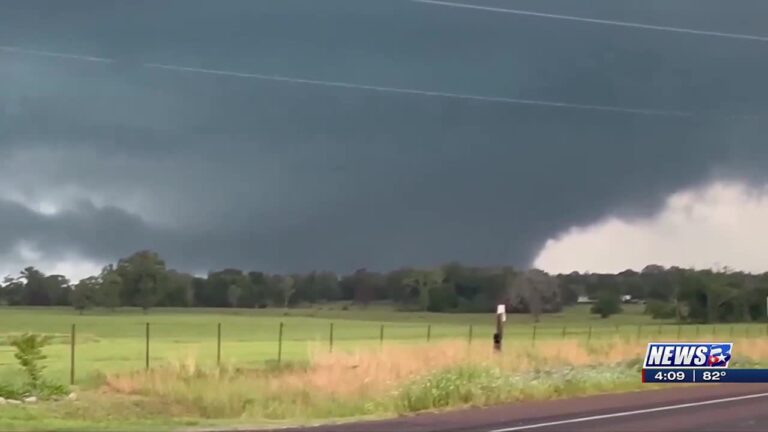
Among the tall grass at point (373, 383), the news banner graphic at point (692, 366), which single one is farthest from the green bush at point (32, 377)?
the news banner graphic at point (692, 366)

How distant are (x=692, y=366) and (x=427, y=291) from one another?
7440 cm

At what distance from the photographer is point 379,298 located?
124000 millimetres

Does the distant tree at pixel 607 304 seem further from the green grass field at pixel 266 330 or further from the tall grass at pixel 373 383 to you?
the tall grass at pixel 373 383

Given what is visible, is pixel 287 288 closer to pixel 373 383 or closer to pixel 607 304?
pixel 607 304

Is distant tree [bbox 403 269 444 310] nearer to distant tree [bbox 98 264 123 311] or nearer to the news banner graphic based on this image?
distant tree [bbox 98 264 123 311]

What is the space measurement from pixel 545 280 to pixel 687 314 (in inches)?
564

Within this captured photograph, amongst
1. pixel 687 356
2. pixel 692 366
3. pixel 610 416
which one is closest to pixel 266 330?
pixel 687 356

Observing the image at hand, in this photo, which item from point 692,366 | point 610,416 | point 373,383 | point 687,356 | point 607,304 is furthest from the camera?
point 607,304

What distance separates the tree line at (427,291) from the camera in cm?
9356

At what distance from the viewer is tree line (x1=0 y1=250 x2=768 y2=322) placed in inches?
3684

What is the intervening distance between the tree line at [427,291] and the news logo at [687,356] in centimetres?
5015

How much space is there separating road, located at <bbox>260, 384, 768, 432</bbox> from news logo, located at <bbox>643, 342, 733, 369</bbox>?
391 centimetres

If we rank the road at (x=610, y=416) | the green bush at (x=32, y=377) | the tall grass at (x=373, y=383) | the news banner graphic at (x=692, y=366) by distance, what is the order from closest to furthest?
the road at (x=610, y=416) < the tall grass at (x=373, y=383) < the green bush at (x=32, y=377) < the news banner graphic at (x=692, y=366)

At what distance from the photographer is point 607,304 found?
318 feet
